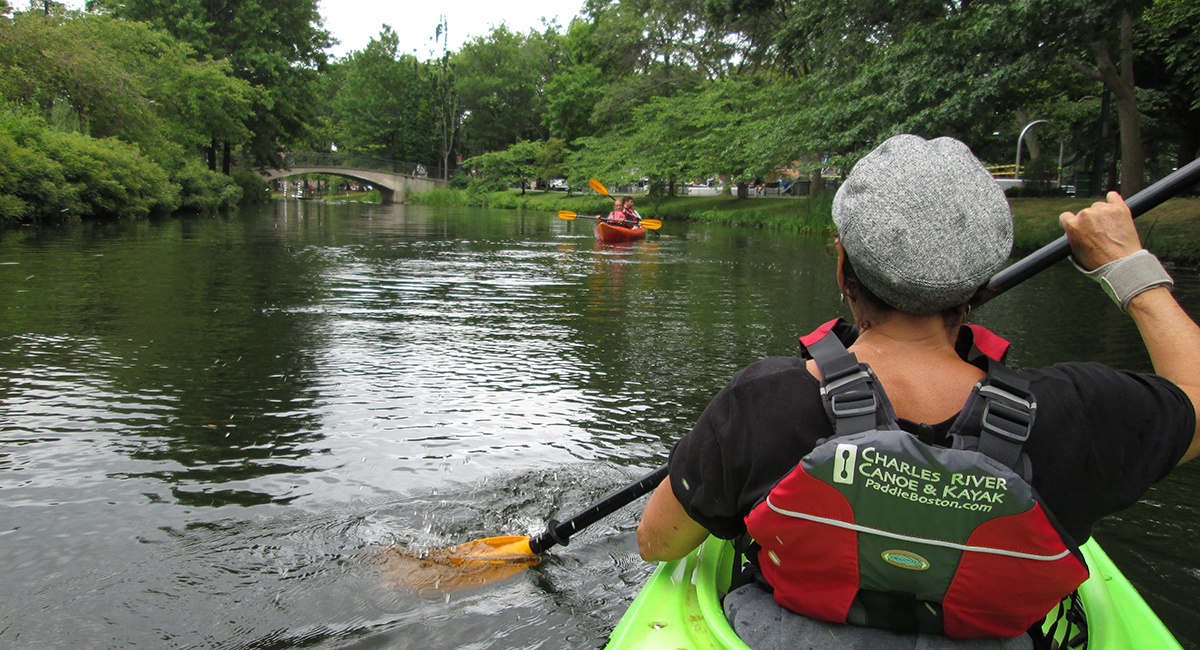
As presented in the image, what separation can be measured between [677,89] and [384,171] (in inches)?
1350

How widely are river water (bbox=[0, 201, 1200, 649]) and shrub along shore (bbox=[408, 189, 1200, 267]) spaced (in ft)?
10.2

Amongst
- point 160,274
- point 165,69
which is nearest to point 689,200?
point 165,69

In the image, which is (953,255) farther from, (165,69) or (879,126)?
(165,69)

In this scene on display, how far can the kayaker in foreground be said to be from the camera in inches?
52.9

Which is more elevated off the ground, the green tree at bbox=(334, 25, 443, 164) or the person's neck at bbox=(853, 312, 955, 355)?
the green tree at bbox=(334, 25, 443, 164)

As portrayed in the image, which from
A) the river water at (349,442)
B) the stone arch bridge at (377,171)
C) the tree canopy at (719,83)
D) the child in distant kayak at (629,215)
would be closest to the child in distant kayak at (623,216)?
the child in distant kayak at (629,215)

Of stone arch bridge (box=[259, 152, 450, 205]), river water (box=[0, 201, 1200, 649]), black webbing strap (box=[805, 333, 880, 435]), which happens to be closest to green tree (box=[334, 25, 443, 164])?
stone arch bridge (box=[259, 152, 450, 205])

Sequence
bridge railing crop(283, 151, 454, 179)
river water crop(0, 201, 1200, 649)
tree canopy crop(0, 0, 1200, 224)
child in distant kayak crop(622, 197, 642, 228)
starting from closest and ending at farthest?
1. river water crop(0, 201, 1200, 649)
2. tree canopy crop(0, 0, 1200, 224)
3. child in distant kayak crop(622, 197, 642, 228)
4. bridge railing crop(283, 151, 454, 179)

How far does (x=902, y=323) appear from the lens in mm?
1538

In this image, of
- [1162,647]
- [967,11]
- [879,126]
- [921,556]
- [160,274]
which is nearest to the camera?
[921,556]

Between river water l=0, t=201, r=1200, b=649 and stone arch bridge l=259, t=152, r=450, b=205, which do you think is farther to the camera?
stone arch bridge l=259, t=152, r=450, b=205

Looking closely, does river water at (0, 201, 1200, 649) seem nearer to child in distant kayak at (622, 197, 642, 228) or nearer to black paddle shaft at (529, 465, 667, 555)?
black paddle shaft at (529, 465, 667, 555)

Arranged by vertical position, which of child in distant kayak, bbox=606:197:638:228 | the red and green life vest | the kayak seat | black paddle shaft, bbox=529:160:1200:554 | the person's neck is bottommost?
the kayak seat

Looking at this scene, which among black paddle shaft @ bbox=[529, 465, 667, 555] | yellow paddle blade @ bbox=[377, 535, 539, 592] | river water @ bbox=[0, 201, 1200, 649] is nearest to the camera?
black paddle shaft @ bbox=[529, 465, 667, 555]
